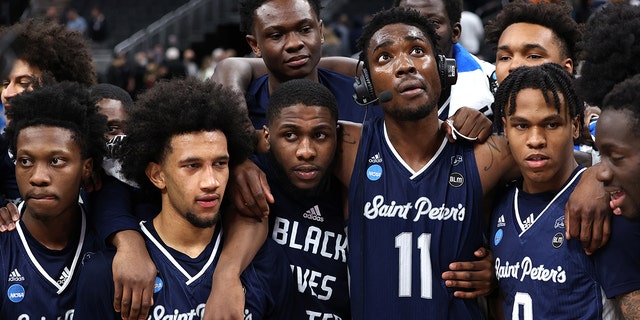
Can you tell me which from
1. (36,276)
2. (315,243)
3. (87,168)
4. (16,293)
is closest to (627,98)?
(315,243)

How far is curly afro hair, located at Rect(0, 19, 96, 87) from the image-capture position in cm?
611

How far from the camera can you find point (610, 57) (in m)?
4.78

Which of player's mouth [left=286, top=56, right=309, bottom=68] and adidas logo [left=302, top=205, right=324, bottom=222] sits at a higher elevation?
player's mouth [left=286, top=56, right=309, bottom=68]

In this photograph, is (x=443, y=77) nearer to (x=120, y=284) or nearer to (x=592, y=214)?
(x=592, y=214)

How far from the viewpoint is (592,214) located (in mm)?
4461

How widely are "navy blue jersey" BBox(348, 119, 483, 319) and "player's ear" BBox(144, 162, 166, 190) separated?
1056 mm

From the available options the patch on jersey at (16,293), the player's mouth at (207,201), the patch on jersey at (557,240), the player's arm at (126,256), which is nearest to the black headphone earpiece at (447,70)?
the patch on jersey at (557,240)

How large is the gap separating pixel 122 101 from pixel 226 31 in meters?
19.9

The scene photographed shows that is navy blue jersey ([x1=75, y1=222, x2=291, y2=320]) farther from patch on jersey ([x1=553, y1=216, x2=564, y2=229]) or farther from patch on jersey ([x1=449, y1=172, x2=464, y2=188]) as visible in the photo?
patch on jersey ([x1=553, y1=216, x2=564, y2=229])

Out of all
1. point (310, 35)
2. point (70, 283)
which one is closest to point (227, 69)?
point (310, 35)

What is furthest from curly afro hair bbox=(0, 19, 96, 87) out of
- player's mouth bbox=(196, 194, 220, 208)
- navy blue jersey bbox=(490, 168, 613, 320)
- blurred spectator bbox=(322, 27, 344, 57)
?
blurred spectator bbox=(322, 27, 344, 57)

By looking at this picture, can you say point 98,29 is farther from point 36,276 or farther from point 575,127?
point 575,127

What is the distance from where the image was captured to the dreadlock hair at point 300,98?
5262 millimetres

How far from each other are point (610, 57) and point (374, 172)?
1413 millimetres
